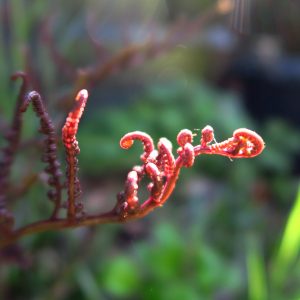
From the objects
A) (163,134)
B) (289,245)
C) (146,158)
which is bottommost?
(289,245)

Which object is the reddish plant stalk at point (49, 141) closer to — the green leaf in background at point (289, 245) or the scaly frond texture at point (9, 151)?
the scaly frond texture at point (9, 151)

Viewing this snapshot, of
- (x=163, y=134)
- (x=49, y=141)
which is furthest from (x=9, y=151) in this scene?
(x=163, y=134)

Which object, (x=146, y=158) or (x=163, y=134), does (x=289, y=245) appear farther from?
(x=163, y=134)

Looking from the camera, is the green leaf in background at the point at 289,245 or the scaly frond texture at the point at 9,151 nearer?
the scaly frond texture at the point at 9,151

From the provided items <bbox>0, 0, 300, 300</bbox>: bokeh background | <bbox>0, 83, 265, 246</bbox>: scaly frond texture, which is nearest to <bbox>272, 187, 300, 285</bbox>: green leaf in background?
<bbox>0, 0, 300, 300</bbox>: bokeh background

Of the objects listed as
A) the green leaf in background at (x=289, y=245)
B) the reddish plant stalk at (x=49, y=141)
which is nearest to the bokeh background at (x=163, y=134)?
the green leaf in background at (x=289, y=245)

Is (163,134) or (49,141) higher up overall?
(49,141)
